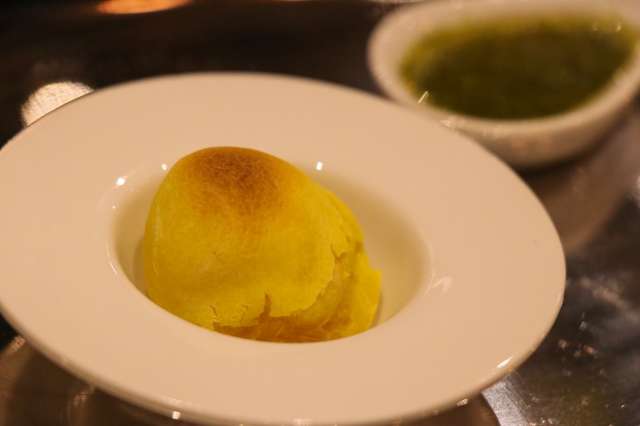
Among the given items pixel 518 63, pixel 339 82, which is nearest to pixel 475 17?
pixel 518 63

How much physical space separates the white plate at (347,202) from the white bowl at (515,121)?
0.24 m

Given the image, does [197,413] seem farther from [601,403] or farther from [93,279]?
[601,403]

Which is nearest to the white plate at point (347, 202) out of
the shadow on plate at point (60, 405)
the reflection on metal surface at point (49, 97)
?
the shadow on plate at point (60, 405)

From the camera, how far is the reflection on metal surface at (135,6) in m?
1.59

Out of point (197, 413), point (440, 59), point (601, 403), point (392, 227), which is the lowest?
point (601, 403)

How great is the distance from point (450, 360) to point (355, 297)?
0.18 meters

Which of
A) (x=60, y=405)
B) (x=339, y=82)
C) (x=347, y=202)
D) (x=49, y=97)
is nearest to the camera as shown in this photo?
(x=60, y=405)

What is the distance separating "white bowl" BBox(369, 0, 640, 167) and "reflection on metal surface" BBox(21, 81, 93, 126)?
19.6 inches

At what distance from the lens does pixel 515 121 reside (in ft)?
4.52

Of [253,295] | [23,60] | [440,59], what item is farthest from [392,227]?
[23,60]

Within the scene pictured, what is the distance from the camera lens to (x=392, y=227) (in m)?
0.96

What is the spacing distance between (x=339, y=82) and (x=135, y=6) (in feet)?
1.42

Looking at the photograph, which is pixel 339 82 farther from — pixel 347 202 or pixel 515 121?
pixel 347 202

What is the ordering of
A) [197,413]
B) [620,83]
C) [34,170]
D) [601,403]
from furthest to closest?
[620,83], [601,403], [34,170], [197,413]
